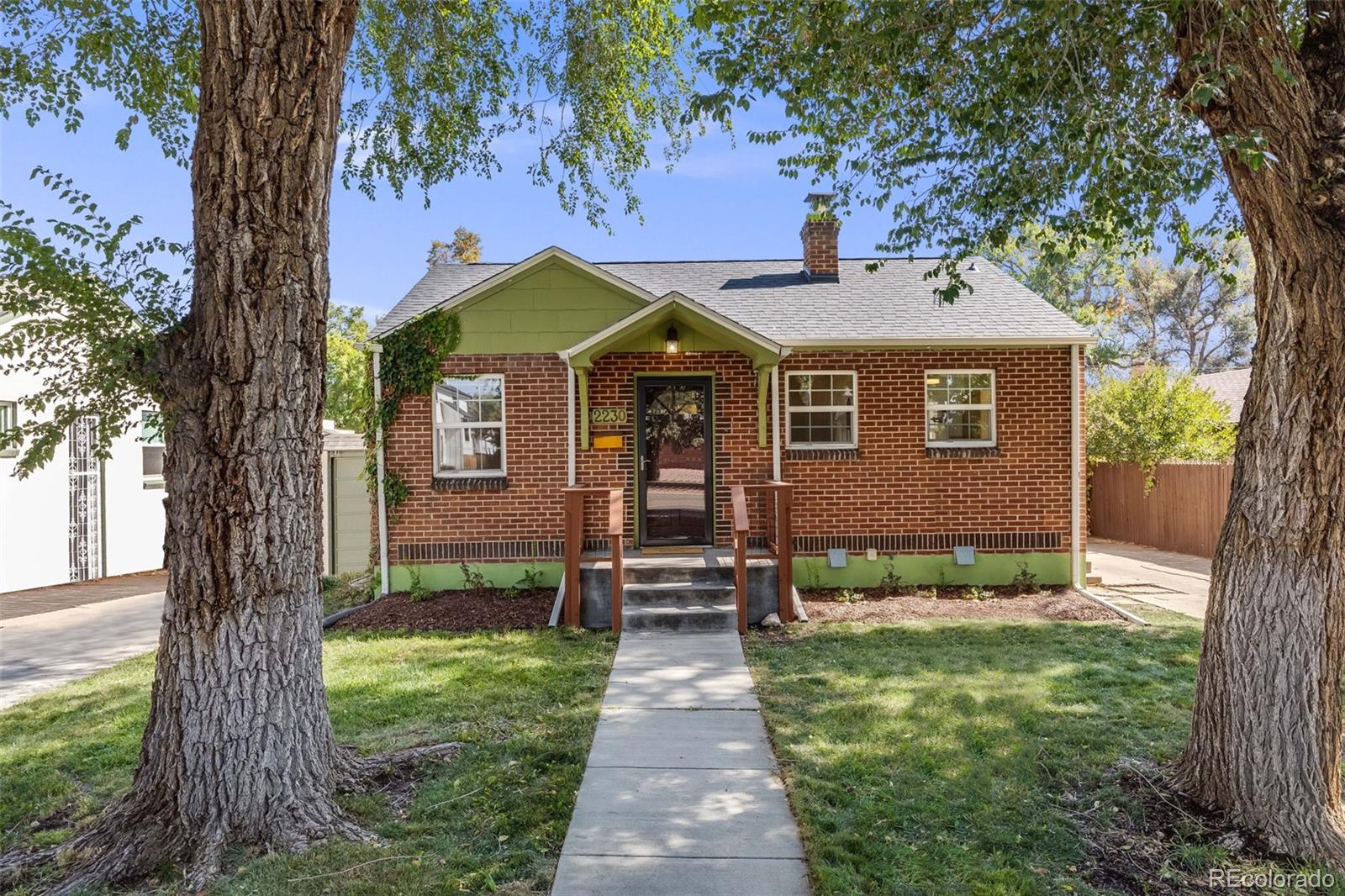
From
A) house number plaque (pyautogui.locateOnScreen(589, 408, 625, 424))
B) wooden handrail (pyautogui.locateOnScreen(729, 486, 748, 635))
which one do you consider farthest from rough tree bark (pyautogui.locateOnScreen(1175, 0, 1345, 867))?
house number plaque (pyautogui.locateOnScreen(589, 408, 625, 424))

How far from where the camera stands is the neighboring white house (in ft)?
37.9

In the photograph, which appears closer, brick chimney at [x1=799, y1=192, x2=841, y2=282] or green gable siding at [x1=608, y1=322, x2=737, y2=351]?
green gable siding at [x1=608, y1=322, x2=737, y2=351]

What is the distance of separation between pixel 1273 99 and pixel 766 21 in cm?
306

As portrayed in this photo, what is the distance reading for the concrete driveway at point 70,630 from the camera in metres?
7.32

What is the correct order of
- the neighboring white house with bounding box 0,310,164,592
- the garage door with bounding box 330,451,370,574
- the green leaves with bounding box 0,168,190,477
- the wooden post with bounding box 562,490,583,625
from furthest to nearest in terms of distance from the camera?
the garage door with bounding box 330,451,370,574 < the neighboring white house with bounding box 0,310,164,592 < the wooden post with bounding box 562,490,583,625 < the green leaves with bounding box 0,168,190,477

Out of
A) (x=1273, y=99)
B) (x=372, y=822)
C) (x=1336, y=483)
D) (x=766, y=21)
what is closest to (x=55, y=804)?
(x=372, y=822)

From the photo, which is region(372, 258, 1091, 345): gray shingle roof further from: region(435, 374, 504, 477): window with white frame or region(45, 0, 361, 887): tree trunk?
region(45, 0, 361, 887): tree trunk

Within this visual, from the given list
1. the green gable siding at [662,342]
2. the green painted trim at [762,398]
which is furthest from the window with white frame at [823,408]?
the green gable siding at [662,342]

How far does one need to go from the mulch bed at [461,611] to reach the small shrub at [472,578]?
0.08 m

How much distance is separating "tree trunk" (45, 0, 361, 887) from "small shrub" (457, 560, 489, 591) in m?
6.42

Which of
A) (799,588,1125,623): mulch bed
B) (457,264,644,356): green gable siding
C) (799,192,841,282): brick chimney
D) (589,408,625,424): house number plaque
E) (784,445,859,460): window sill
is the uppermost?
(799,192,841,282): brick chimney

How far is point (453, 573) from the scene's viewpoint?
10.2 meters

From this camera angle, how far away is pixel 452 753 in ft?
15.8

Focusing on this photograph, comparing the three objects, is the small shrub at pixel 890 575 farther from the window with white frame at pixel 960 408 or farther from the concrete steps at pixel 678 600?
the concrete steps at pixel 678 600
